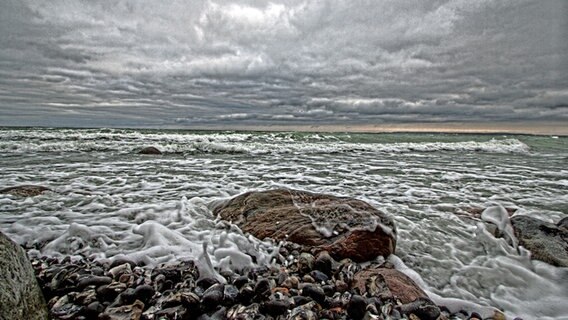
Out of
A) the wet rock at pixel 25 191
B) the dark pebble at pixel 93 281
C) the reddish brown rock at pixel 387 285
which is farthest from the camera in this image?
the wet rock at pixel 25 191

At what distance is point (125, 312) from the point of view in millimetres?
2084

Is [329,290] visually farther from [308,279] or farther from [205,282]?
[205,282]

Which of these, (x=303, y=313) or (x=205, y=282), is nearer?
(x=303, y=313)

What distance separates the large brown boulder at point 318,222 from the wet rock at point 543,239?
1.61m

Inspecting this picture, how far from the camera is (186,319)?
6.89 feet

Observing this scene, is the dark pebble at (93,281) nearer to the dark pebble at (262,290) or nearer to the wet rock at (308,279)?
the dark pebble at (262,290)

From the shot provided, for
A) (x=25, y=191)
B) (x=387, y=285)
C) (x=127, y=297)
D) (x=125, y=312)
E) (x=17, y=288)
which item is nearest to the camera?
(x=17, y=288)

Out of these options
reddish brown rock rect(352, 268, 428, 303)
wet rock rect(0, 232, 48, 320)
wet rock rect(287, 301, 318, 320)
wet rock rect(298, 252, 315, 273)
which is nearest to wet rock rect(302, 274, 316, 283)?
wet rock rect(298, 252, 315, 273)

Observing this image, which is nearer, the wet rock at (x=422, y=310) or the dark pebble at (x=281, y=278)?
the wet rock at (x=422, y=310)

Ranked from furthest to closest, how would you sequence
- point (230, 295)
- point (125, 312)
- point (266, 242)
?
point (266, 242) → point (230, 295) → point (125, 312)

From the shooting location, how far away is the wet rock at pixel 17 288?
63.2 inches

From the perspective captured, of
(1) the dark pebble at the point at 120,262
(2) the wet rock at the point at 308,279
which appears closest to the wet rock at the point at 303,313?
(2) the wet rock at the point at 308,279

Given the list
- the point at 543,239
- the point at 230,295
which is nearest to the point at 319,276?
the point at 230,295

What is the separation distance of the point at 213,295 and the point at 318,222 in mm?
1759
